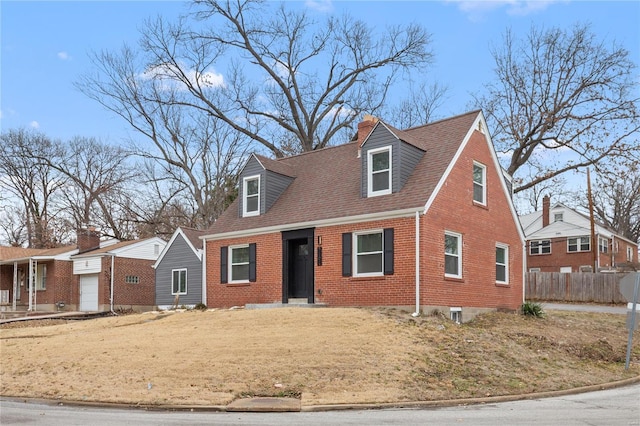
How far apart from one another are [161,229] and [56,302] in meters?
11.9

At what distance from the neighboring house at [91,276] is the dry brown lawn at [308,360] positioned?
1750 centimetres

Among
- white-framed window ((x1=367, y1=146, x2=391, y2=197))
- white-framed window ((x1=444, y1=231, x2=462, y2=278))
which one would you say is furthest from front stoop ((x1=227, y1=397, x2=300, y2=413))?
white-framed window ((x1=367, y1=146, x2=391, y2=197))

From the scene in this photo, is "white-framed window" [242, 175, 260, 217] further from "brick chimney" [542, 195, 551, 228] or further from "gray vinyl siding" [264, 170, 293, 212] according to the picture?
"brick chimney" [542, 195, 551, 228]

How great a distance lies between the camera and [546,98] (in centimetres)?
3566

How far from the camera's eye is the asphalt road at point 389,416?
919 cm

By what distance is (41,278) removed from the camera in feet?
128

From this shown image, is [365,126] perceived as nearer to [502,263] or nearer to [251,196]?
[251,196]

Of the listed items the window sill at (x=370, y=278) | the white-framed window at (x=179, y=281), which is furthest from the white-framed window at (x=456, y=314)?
the white-framed window at (x=179, y=281)

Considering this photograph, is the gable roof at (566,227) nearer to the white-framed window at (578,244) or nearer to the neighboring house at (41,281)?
the white-framed window at (578,244)

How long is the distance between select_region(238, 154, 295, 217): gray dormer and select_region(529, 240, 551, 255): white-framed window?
3577 cm

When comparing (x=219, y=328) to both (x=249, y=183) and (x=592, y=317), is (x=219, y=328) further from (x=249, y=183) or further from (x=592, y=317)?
(x=592, y=317)

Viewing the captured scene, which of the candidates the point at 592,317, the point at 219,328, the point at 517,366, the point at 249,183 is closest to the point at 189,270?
the point at 249,183

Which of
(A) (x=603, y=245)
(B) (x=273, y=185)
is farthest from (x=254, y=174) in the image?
(A) (x=603, y=245)

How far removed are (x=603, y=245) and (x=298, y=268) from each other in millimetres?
40283
